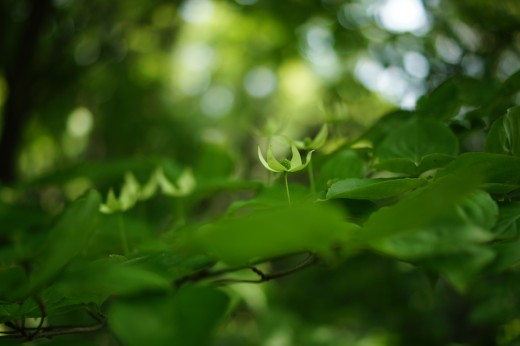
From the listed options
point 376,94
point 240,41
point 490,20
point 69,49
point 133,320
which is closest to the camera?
point 133,320

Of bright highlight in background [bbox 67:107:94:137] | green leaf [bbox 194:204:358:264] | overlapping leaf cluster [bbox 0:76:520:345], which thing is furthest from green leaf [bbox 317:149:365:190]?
bright highlight in background [bbox 67:107:94:137]

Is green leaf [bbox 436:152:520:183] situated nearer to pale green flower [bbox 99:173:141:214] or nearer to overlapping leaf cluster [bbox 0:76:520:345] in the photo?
overlapping leaf cluster [bbox 0:76:520:345]

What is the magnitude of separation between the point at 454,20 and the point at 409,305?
26.3 inches

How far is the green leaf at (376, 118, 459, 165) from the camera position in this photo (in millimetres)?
430

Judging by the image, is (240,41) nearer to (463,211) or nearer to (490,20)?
(490,20)

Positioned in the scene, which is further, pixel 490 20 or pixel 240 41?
pixel 240 41

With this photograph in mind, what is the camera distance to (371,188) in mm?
326

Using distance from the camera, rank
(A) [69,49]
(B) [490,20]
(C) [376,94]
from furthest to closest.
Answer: (C) [376,94], (A) [69,49], (B) [490,20]

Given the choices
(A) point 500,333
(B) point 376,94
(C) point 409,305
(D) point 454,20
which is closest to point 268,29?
(B) point 376,94

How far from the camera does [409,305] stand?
3.58 ft

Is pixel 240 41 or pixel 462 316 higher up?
pixel 240 41

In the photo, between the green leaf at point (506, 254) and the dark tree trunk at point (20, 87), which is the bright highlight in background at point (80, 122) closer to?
the dark tree trunk at point (20, 87)

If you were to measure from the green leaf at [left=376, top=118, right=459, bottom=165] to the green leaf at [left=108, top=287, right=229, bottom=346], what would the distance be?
234 millimetres

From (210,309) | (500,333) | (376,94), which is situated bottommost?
(500,333)
